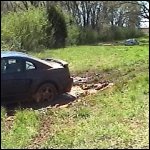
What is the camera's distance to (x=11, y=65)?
28.0 ft

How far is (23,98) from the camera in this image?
8.72 metres

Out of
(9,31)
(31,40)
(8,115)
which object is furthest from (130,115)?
(31,40)

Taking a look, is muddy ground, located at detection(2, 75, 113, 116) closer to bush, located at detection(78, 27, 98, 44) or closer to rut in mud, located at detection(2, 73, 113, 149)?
rut in mud, located at detection(2, 73, 113, 149)

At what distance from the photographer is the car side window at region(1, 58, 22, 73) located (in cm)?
842

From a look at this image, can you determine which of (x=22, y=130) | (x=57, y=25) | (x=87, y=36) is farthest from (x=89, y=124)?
(x=87, y=36)

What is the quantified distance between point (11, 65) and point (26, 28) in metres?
15.5

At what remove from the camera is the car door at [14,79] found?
8.36 metres

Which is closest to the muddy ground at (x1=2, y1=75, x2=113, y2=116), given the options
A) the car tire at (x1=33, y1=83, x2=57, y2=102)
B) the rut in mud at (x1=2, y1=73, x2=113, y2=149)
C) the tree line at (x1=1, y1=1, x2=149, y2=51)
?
the rut in mud at (x1=2, y1=73, x2=113, y2=149)

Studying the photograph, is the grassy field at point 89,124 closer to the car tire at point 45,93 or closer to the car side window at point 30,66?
the car tire at point 45,93

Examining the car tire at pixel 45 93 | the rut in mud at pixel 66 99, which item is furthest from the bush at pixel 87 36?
the car tire at pixel 45 93

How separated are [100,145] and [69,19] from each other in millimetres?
29401

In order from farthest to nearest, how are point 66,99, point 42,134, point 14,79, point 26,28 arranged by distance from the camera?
point 26,28, point 66,99, point 14,79, point 42,134

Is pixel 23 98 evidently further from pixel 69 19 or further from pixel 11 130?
pixel 69 19

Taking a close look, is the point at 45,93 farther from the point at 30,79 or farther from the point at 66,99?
the point at 66,99
